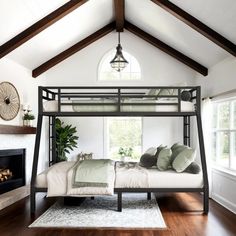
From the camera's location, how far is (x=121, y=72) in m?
7.70

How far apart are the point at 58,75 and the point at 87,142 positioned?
72.3 inches

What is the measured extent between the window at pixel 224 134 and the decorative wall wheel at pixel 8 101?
13.0 feet

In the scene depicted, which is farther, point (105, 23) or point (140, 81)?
point (140, 81)

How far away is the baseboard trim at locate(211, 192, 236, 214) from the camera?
492cm

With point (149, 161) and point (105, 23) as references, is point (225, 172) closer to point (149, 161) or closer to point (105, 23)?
point (149, 161)

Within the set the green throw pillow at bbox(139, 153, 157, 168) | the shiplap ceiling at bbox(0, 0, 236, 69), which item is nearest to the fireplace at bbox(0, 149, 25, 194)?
the shiplap ceiling at bbox(0, 0, 236, 69)

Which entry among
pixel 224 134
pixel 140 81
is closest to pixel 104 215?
pixel 224 134

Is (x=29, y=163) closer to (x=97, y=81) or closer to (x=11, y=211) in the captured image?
(x=11, y=211)

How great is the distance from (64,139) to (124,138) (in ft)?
4.95

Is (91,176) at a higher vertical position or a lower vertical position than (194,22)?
lower

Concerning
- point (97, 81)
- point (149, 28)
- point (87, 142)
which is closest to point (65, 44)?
point (97, 81)

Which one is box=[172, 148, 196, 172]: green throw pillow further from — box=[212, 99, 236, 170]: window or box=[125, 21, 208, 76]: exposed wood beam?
box=[125, 21, 208, 76]: exposed wood beam

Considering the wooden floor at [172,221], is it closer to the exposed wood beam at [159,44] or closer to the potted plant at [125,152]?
the potted plant at [125,152]

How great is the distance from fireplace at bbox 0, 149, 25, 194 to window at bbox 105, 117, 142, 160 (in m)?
2.22
